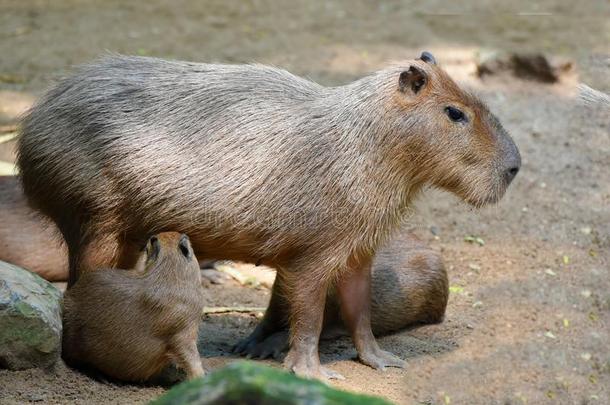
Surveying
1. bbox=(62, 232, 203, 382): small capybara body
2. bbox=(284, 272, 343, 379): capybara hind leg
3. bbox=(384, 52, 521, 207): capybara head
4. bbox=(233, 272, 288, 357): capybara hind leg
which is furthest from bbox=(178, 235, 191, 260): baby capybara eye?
bbox=(384, 52, 521, 207): capybara head

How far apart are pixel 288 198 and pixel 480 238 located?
8.07 ft

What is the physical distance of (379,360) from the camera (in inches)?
209

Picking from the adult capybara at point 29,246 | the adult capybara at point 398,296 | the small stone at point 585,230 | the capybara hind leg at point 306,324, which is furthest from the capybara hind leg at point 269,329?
the small stone at point 585,230

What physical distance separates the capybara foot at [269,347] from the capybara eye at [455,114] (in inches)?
58.9

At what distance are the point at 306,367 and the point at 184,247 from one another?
87 centimetres

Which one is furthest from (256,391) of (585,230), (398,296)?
(585,230)

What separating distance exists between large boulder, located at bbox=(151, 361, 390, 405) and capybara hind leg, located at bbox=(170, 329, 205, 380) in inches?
74.5

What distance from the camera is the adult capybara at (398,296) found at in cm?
564

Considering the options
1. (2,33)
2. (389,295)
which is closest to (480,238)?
(389,295)

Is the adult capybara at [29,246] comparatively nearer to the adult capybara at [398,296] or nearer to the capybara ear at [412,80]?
the adult capybara at [398,296]

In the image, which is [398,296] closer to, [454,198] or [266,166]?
[266,166]

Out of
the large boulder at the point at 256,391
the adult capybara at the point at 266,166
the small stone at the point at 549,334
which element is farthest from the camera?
the small stone at the point at 549,334

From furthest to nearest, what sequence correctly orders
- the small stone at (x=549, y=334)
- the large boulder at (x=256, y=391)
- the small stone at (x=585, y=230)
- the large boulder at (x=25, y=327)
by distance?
the small stone at (x=585, y=230) < the small stone at (x=549, y=334) < the large boulder at (x=25, y=327) < the large boulder at (x=256, y=391)

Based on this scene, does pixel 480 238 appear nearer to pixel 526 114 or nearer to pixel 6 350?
pixel 526 114
